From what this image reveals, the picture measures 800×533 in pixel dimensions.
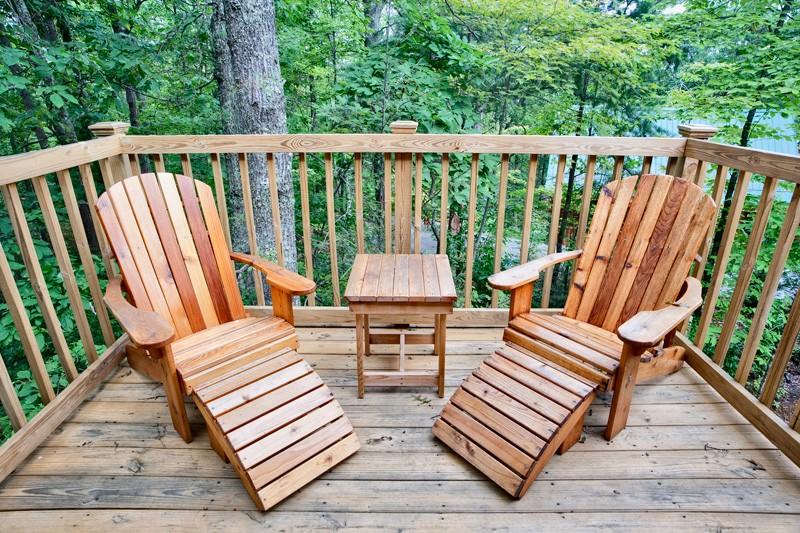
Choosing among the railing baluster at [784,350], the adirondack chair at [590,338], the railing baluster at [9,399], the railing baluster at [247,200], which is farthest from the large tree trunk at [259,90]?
the railing baluster at [784,350]

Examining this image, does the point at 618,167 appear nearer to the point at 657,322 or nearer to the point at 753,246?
the point at 753,246

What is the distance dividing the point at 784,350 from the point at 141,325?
99.3 inches

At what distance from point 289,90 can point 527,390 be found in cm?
438

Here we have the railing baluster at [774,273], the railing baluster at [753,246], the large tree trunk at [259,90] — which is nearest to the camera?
the railing baluster at [774,273]

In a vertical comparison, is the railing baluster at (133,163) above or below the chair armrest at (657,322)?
above

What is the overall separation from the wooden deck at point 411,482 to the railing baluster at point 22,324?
243 millimetres

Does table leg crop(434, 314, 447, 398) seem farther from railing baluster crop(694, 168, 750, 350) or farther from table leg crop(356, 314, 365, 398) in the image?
railing baluster crop(694, 168, 750, 350)

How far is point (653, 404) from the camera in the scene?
2080 mm

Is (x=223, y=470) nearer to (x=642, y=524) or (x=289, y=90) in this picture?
(x=642, y=524)

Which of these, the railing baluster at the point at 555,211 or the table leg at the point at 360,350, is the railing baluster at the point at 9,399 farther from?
the railing baluster at the point at 555,211

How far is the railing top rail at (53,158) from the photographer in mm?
1670

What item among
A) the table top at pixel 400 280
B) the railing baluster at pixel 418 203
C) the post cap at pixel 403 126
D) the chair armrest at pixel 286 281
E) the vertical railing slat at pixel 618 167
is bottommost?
the table top at pixel 400 280

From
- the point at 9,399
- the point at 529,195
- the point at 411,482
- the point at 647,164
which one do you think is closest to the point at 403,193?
the point at 529,195

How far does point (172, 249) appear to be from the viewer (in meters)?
2.06
